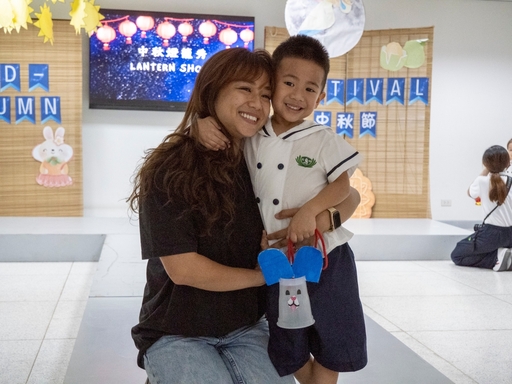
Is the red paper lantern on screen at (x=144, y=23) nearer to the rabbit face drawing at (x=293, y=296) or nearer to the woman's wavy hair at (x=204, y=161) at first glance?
the woman's wavy hair at (x=204, y=161)

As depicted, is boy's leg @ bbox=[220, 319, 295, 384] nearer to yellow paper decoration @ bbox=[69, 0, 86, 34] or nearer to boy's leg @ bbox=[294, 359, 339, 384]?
boy's leg @ bbox=[294, 359, 339, 384]

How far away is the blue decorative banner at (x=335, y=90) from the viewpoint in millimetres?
7203

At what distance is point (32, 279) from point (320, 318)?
3.50 metres

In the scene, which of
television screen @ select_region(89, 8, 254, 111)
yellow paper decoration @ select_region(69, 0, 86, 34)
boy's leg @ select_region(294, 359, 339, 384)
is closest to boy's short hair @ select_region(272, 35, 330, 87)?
yellow paper decoration @ select_region(69, 0, 86, 34)

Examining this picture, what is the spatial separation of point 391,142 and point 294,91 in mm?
5716

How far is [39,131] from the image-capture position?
264 inches

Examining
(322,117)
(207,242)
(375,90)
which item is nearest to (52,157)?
(322,117)

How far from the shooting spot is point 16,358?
2879mm

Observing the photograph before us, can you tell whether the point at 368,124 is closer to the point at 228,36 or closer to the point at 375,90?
the point at 375,90

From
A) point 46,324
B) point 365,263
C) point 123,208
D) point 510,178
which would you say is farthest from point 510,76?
point 46,324

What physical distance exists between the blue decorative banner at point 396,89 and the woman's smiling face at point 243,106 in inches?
230

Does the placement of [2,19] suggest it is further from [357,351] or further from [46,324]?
[46,324]

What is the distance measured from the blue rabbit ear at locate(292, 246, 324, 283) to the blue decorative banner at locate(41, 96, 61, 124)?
572 cm

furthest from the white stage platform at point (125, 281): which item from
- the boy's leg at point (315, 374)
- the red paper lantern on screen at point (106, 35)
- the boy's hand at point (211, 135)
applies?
the red paper lantern on screen at point (106, 35)
